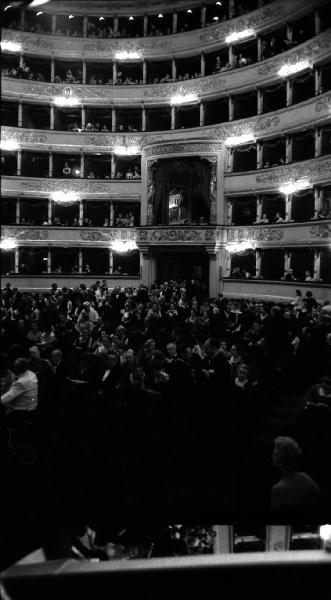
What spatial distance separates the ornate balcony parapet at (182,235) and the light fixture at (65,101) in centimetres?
763

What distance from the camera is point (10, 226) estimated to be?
1182 inches

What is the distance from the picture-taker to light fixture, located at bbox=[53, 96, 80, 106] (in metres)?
31.0

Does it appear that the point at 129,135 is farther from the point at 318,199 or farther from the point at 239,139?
the point at 318,199

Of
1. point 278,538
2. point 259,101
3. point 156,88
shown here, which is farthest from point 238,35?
point 278,538

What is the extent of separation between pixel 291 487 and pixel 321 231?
2010cm

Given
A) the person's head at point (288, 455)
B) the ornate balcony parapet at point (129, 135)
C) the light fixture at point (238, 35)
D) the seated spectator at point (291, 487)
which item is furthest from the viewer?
the light fixture at point (238, 35)

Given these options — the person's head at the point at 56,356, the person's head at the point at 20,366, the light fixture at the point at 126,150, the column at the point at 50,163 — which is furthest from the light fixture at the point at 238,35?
the person's head at the point at 20,366

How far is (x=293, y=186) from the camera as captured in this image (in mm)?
25281

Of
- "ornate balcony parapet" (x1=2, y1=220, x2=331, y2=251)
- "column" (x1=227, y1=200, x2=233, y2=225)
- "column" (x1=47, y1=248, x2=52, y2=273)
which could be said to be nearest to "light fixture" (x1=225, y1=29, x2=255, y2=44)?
"column" (x1=227, y1=200, x2=233, y2=225)

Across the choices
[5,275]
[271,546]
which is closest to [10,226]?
[5,275]

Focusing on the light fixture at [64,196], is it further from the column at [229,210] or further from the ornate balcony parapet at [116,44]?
the column at [229,210]

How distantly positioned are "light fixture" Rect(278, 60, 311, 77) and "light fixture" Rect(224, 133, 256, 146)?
130 inches

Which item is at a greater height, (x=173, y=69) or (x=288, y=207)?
(x=173, y=69)

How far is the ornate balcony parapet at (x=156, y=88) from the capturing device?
2739 centimetres
